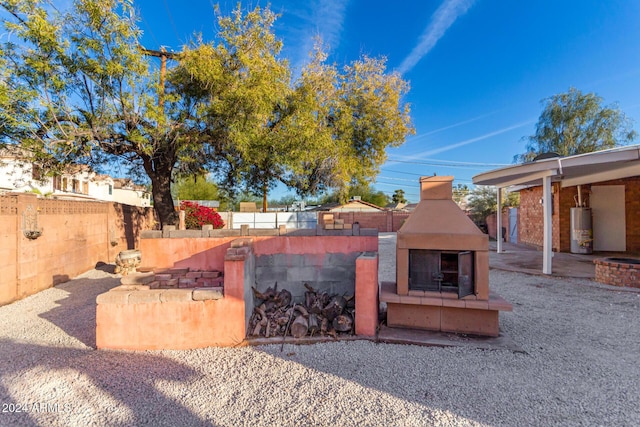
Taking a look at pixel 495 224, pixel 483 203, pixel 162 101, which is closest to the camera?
pixel 162 101

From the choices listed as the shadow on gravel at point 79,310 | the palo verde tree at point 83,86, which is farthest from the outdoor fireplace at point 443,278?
the palo verde tree at point 83,86

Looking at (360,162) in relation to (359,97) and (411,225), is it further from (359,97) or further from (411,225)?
(411,225)

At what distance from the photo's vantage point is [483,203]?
1703 cm

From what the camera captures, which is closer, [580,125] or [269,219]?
[269,219]

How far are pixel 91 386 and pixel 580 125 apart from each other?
2608 centimetres

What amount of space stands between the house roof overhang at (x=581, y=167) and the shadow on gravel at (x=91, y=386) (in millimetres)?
7833

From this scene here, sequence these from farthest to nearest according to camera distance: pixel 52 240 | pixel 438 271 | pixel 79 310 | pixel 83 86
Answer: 1. pixel 52 240
2. pixel 83 86
3. pixel 79 310
4. pixel 438 271

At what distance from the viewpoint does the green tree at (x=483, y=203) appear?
1677 cm

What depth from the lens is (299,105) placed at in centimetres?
763

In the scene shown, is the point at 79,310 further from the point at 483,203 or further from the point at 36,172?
the point at 483,203

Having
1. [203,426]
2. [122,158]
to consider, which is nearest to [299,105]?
[122,158]

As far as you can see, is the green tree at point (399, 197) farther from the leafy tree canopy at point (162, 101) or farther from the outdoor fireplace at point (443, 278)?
the outdoor fireplace at point (443, 278)

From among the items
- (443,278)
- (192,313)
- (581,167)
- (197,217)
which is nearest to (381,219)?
(581,167)

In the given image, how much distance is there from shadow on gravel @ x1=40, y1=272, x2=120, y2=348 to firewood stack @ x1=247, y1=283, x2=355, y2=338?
6.42 feet
